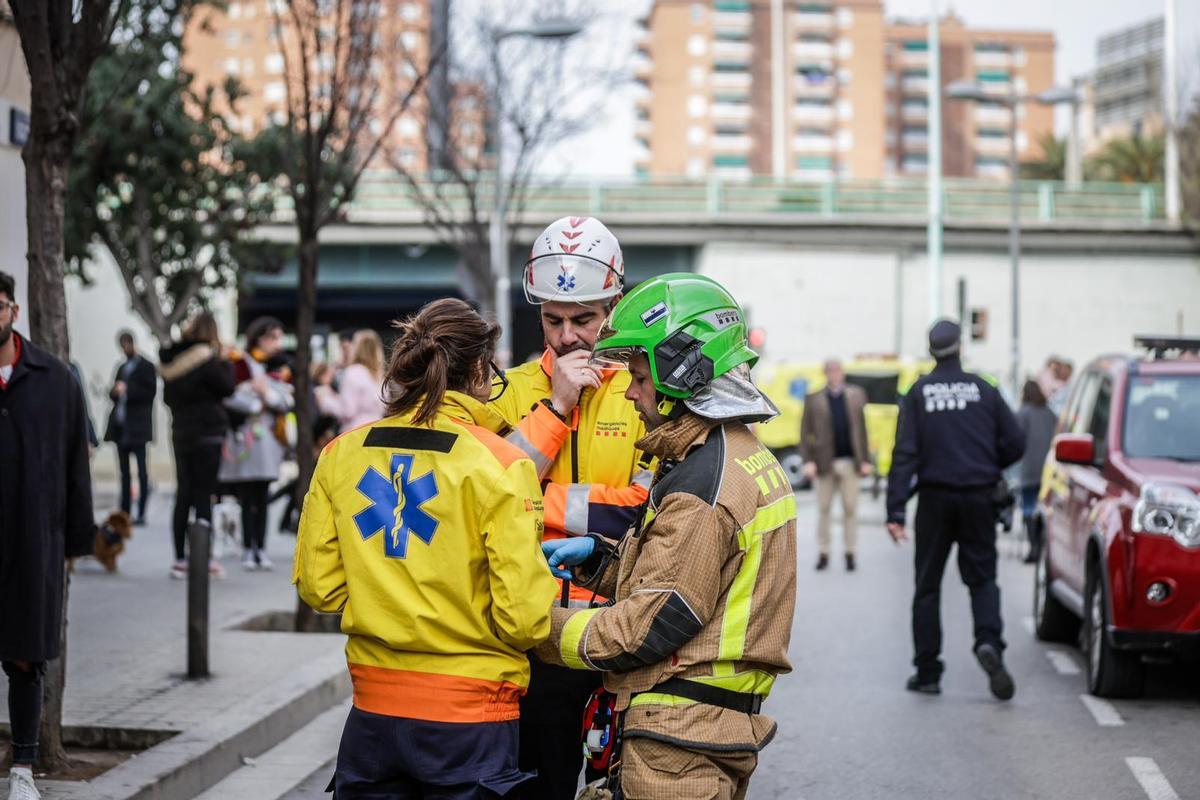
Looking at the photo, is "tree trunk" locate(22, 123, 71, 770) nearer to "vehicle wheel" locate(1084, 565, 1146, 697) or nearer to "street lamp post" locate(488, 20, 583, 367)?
"vehicle wheel" locate(1084, 565, 1146, 697)

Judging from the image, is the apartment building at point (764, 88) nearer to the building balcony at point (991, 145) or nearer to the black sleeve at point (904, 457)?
the building balcony at point (991, 145)

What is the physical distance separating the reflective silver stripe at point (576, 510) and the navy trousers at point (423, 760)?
58 centimetres

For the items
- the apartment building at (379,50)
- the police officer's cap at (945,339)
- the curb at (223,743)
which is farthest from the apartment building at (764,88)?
the curb at (223,743)

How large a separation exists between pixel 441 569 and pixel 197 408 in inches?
367

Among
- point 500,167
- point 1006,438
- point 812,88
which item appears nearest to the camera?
point 1006,438

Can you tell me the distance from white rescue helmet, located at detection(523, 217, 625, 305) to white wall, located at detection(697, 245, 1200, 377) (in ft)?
120

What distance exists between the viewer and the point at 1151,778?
7.01m

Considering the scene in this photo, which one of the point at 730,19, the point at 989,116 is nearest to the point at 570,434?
the point at 730,19

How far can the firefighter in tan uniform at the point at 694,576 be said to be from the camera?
3.38m

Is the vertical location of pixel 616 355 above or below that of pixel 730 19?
below

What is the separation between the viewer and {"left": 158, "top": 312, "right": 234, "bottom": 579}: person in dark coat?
1239 centimetres

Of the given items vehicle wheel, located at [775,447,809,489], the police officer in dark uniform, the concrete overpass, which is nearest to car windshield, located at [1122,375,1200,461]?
the police officer in dark uniform

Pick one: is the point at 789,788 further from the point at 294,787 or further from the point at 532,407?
the point at 532,407

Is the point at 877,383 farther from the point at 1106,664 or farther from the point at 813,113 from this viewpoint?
the point at 813,113
